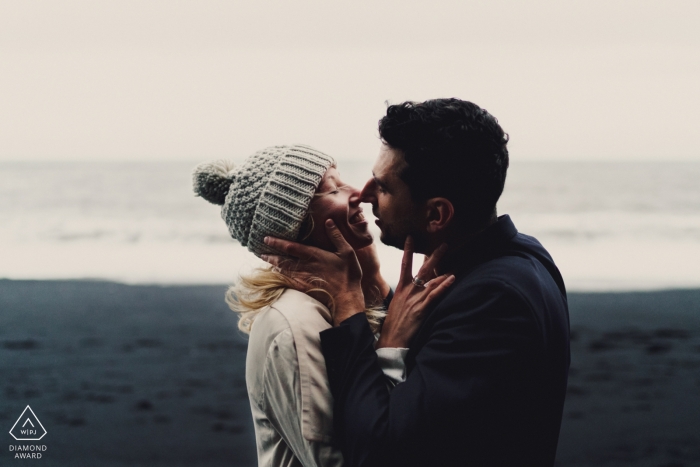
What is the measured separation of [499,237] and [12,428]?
15.7 ft

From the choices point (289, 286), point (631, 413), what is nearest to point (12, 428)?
point (289, 286)

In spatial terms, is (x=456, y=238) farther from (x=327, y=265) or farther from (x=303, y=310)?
(x=303, y=310)

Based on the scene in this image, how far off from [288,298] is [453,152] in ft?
2.34

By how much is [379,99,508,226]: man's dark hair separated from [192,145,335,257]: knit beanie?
32 centimetres

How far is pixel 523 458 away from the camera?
191 cm

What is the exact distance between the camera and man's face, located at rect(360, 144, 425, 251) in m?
2.21

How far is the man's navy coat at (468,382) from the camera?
1.79m

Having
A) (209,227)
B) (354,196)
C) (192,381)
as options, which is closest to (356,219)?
(354,196)

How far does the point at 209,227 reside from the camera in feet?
55.0

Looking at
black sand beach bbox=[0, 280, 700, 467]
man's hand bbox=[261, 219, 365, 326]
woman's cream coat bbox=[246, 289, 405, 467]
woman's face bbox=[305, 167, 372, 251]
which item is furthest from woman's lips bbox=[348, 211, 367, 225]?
black sand beach bbox=[0, 280, 700, 467]

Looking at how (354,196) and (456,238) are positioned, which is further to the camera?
(354,196)

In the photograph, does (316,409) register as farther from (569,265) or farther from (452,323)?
(569,265)

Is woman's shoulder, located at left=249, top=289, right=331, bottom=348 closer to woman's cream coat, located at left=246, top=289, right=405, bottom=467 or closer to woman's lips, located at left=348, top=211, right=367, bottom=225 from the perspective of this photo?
woman's cream coat, located at left=246, top=289, right=405, bottom=467

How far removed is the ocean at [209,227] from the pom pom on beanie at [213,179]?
30 cm
